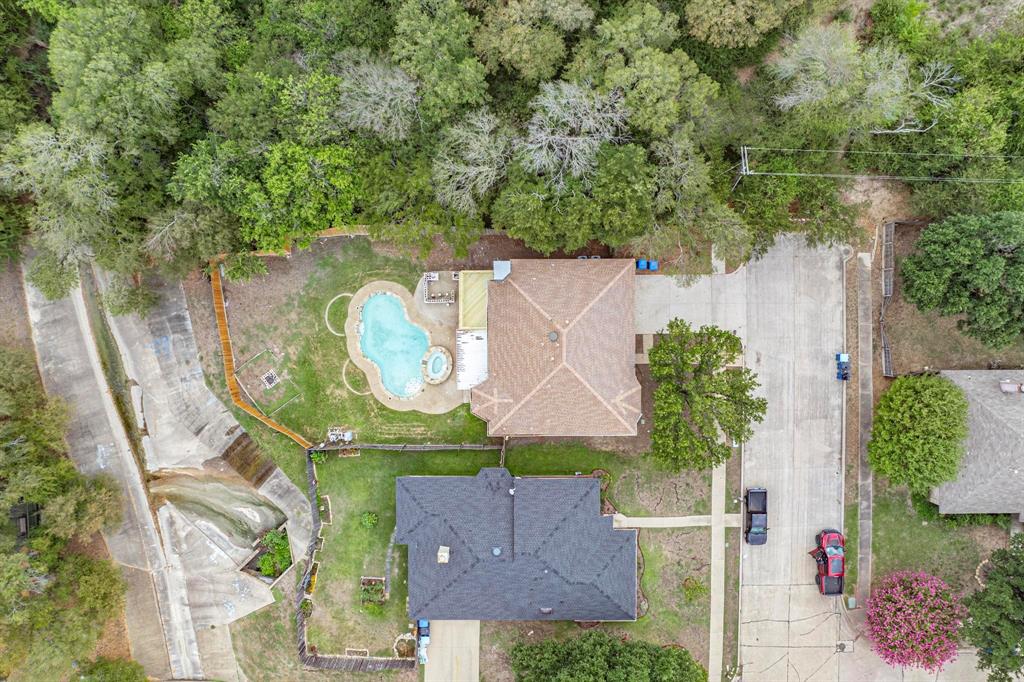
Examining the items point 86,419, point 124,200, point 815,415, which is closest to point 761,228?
point 815,415

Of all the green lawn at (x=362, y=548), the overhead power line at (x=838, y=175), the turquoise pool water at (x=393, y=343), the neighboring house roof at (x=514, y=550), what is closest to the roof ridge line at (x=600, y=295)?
the overhead power line at (x=838, y=175)

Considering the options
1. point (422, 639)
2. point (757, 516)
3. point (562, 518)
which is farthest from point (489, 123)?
point (422, 639)

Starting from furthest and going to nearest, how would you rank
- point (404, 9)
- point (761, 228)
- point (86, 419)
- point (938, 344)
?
point (86, 419) → point (938, 344) → point (761, 228) → point (404, 9)

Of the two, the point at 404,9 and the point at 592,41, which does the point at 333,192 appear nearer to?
the point at 404,9

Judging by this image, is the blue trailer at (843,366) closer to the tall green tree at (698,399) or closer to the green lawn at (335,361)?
the tall green tree at (698,399)

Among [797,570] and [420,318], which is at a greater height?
[420,318]

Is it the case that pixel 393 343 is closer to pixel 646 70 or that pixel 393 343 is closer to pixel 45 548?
pixel 646 70

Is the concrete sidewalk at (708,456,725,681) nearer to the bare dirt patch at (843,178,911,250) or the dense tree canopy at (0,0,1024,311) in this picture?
the bare dirt patch at (843,178,911,250)
